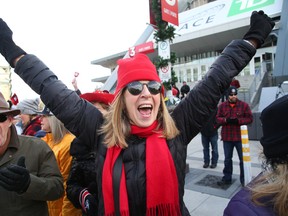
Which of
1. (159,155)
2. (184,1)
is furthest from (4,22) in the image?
(184,1)

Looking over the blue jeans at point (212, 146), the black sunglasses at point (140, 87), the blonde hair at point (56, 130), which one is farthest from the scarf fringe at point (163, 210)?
the blue jeans at point (212, 146)

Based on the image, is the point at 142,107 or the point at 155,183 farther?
the point at 142,107

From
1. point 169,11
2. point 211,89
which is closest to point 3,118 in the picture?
point 211,89

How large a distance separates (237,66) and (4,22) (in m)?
1.79

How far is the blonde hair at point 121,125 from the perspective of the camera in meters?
1.63

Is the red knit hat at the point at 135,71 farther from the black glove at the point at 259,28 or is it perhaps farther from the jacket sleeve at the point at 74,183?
the jacket sleeve at the point at 74,183

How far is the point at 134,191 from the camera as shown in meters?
1.53

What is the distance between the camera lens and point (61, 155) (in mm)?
2760

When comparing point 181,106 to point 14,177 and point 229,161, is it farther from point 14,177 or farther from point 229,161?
point 229,161

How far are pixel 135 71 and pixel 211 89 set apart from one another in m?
0.56

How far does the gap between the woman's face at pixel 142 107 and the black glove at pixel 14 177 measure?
815mm

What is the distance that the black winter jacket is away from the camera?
1.66 m

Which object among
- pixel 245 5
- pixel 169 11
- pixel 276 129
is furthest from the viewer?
Result: pixel 245 5

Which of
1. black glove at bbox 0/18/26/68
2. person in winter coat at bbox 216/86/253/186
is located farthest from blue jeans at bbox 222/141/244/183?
black glove at bbox 0/18/26/68
